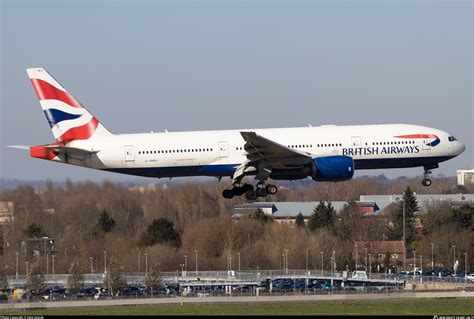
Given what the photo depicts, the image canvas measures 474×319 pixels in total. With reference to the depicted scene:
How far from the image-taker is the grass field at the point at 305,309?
297 feet

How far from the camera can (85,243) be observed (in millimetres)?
142375

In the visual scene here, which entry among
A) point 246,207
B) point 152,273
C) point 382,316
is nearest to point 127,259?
point 152,273

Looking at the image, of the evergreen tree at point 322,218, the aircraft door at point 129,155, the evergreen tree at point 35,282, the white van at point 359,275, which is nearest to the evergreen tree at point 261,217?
the evergreen tree at point 322,218

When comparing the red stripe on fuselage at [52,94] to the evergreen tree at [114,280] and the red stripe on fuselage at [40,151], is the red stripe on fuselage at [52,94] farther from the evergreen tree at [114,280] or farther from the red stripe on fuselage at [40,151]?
the evergreen tree at [114,280]

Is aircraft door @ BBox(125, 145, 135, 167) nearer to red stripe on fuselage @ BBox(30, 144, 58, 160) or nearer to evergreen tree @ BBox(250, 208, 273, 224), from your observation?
red stripe on fuselage @ BBox(30, 144, 58, 160)

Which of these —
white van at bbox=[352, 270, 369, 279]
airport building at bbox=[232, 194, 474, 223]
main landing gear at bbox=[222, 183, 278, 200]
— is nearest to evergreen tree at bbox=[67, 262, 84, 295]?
white van at bbox=[352, 270, 369, 279]

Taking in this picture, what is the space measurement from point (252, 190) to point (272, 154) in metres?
4.04

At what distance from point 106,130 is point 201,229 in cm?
5541

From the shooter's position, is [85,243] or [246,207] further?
[246,207]

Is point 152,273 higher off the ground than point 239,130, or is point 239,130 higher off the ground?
point 239,130

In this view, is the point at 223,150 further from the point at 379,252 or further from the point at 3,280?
the point at 379,252

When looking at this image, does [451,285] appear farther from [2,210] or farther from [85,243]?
[2,210]

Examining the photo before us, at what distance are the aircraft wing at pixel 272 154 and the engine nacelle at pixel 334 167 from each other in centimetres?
98

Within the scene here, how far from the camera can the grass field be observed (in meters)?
90.5
